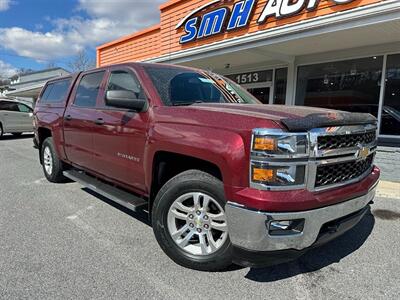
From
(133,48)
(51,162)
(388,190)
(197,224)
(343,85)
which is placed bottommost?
(388,190)

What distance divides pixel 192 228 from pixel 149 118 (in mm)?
1192

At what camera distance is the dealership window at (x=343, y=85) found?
815 centimetres

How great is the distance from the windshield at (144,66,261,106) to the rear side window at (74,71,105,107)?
1.03m

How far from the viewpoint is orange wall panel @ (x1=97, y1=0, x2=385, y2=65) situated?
7432mm

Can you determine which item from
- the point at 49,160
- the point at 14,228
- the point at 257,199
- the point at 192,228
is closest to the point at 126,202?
the point at 192,228

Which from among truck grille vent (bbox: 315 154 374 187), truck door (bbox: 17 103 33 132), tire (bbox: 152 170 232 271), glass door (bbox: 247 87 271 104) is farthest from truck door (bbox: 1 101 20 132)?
truck grille vent (bbox: 315 154 374 187)

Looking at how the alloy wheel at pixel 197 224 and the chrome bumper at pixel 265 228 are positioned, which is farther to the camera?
the alloy wheel at pixel 197 224

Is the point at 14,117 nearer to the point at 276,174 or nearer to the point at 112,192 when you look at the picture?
the point at 112,192

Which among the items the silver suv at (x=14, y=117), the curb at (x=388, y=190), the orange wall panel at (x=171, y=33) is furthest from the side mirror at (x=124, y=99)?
the silver suv at (x=14, y=117)

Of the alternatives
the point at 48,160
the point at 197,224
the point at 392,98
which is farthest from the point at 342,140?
the point at 392,98

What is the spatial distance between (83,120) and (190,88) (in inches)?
67.1

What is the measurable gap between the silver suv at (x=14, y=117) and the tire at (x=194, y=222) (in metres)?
14.4

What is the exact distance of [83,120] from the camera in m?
4.64

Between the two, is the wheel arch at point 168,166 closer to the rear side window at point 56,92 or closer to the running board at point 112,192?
the running board at point 112,192
